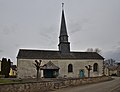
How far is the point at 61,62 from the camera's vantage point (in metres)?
46.6

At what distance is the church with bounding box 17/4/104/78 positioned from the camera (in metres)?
43.9

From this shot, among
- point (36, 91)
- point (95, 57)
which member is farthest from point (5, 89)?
point (95, 57)

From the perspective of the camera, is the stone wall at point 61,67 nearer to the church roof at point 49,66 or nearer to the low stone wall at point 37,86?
the church roof at point 49,66

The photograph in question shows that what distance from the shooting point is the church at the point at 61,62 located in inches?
1730

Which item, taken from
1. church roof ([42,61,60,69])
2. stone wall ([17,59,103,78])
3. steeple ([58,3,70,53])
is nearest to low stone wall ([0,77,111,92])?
church roof ([42,61,60,69])

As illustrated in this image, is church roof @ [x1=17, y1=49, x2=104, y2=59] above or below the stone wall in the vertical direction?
above

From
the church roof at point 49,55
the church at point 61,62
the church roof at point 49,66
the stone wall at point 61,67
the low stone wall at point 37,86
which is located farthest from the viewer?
the church roof at point 49,55

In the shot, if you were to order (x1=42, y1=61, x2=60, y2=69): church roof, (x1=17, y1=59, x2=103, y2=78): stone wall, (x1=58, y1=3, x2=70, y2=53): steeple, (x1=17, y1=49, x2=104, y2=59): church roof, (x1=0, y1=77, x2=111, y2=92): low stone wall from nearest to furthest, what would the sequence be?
(x1=0, y1=77, x2=111, y2=92): low stone wall
(x1=17, y1=59, x2=103, y2=78): stone wall
(x1=42, y1=61, x2=60, y2=69): church roof
(x1=17, y1=49, x2=104, y2=59): church roof
(x1=58, y1=3, x2=70, y2=53): steeple

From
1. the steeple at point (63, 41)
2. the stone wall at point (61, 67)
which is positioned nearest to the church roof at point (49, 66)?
the stone wall at point (61, 67)

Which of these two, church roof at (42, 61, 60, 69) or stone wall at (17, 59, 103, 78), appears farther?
church roof at (42, 61, 60, 69)

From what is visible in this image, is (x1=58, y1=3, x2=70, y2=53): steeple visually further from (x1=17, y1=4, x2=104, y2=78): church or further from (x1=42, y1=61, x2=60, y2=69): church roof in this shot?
(x1=42, y1=61, x2=60, y2=69): church roof

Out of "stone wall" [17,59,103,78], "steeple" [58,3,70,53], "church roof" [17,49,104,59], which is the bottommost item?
"stone wall" [17,59,103,78]

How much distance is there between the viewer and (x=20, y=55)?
44188mm

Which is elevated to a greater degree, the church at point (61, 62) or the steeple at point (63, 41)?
the steeple at point (63, 41)
